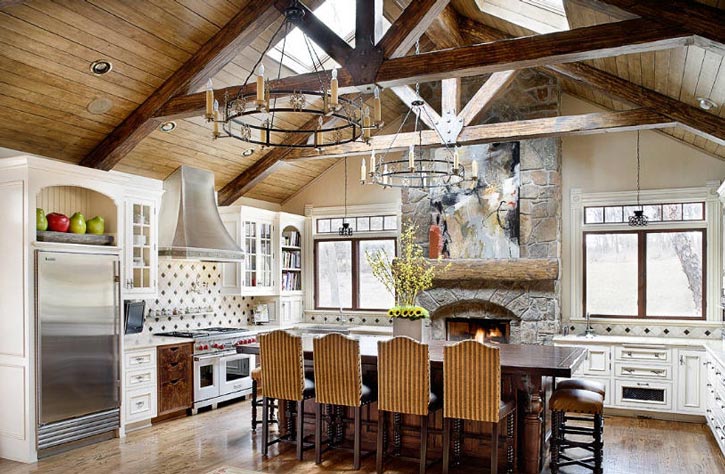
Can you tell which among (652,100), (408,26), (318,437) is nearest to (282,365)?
(318,437)

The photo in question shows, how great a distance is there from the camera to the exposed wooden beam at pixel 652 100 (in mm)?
5293

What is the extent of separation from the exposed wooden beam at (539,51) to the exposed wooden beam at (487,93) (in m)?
1.97

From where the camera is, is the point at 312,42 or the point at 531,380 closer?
the point at 531,380

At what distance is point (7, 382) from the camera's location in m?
5.21

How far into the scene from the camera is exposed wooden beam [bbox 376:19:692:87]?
3830 mm

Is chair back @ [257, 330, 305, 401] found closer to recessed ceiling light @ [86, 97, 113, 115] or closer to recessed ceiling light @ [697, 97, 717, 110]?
recessed ceiling light @ [86, 97, 113, 115]

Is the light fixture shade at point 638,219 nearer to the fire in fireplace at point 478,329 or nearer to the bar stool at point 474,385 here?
the fire in fireplace at point 478,329

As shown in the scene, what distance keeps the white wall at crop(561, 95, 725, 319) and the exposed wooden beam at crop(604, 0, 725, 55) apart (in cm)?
357

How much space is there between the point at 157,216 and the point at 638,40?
4.94 m

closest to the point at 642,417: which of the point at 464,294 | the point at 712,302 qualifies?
the point at 712,302

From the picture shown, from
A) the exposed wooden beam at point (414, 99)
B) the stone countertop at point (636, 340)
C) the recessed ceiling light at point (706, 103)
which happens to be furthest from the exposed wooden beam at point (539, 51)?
the stone countertop at point (636, 340)

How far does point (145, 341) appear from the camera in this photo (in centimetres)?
642

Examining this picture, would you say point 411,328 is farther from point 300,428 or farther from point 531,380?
point 300,428

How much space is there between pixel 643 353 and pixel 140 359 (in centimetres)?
531
